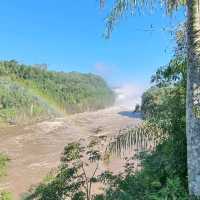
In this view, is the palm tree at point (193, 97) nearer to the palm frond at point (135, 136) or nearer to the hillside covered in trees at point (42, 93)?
the palm frond at point (135, 136)

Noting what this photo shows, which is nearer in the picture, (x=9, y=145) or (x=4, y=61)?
(x=9, y=145)

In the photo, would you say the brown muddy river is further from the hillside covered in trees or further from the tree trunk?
the hillside covered in trees

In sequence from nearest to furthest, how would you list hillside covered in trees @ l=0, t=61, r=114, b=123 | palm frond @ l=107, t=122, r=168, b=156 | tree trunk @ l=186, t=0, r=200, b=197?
tree trunk @ l=186, t=0, r=200, b=197
palm frond @ l=107, t=122, r=168, b=156
hillside covered in trees @ l=0, t=61, r=114, b=123

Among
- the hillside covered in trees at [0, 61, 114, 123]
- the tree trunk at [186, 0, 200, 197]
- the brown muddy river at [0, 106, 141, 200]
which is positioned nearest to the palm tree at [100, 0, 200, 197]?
the tree trunk at [186, 0, 200, 197]

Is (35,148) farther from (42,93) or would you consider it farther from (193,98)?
(42,93)

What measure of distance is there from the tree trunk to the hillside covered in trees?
62.9 meters

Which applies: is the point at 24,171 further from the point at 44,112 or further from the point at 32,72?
the point at 32,72

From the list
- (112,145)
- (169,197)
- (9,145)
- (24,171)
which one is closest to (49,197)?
(112,145)

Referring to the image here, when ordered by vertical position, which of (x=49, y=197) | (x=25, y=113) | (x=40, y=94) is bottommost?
(x=49, y=197)

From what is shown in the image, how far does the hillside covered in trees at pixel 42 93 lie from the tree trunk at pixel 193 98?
62.9m

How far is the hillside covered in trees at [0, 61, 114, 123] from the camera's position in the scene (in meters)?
77.2

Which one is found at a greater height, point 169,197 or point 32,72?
point 32,72

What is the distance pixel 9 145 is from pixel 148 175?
3866 centimetres

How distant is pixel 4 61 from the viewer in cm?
9469
